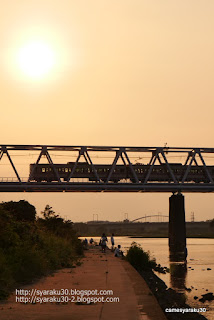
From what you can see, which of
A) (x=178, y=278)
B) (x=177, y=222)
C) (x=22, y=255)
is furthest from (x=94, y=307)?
(x=177, y=222)

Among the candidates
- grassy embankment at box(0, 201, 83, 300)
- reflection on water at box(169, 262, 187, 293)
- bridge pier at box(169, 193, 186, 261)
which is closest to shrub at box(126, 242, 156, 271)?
reflection on water at box(169, 262, 187, 293)

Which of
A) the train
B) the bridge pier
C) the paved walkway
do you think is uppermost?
the train

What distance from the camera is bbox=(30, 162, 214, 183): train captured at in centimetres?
8638

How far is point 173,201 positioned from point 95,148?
16.3 metres

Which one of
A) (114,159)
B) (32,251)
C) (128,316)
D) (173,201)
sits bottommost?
(128,316)

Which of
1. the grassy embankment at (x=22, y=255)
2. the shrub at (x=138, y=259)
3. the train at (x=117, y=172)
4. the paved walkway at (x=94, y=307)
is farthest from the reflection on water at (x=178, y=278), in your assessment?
the train at (x=117, y=172)

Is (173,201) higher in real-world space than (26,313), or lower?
higher

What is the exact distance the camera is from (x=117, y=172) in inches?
3499

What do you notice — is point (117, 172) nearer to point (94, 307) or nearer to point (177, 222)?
point (177, 222)

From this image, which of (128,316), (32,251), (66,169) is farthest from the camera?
(66,169)

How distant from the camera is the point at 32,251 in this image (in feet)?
107

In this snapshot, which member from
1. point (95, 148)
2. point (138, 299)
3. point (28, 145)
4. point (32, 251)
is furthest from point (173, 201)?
point (138, 299)

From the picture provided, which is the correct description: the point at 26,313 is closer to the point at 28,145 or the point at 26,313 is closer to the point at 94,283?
the point at 94,283

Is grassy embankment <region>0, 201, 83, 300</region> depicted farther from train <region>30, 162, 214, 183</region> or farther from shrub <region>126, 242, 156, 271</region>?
train <region>30, 162, 214, 183</region>
